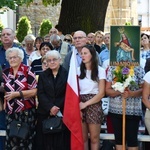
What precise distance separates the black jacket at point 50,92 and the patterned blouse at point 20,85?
13 cm

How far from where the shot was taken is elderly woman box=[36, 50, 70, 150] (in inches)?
282

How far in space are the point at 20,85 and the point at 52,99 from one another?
19.2 inches

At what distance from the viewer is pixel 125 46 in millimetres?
7004

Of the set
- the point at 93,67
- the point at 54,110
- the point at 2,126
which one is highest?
the point at 93,67

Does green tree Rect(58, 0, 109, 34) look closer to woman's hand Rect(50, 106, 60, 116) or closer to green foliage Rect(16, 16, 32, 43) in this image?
woman's hand Rect(50, 106, 60, 116)

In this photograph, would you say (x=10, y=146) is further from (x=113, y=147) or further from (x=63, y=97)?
(x=113, y=147)

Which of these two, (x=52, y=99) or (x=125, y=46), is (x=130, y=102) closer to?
(x=125, y=46)

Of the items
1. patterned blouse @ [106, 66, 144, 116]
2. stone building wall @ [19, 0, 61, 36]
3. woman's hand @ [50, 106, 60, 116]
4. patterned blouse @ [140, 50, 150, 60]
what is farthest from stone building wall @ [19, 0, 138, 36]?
woman's hand @ [50, 106, 60, 116]

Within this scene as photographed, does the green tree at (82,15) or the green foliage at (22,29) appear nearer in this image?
the green tree at (82,15)

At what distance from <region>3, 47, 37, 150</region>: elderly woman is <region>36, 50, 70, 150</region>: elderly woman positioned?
0.41ft

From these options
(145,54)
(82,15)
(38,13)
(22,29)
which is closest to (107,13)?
(38,13)

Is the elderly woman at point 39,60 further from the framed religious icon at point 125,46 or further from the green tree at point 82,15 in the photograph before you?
the green tree at point 82,15

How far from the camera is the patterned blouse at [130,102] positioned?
23.0 feet

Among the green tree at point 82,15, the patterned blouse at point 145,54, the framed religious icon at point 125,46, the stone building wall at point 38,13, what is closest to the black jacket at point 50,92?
the framed religious icon at point 125,46
